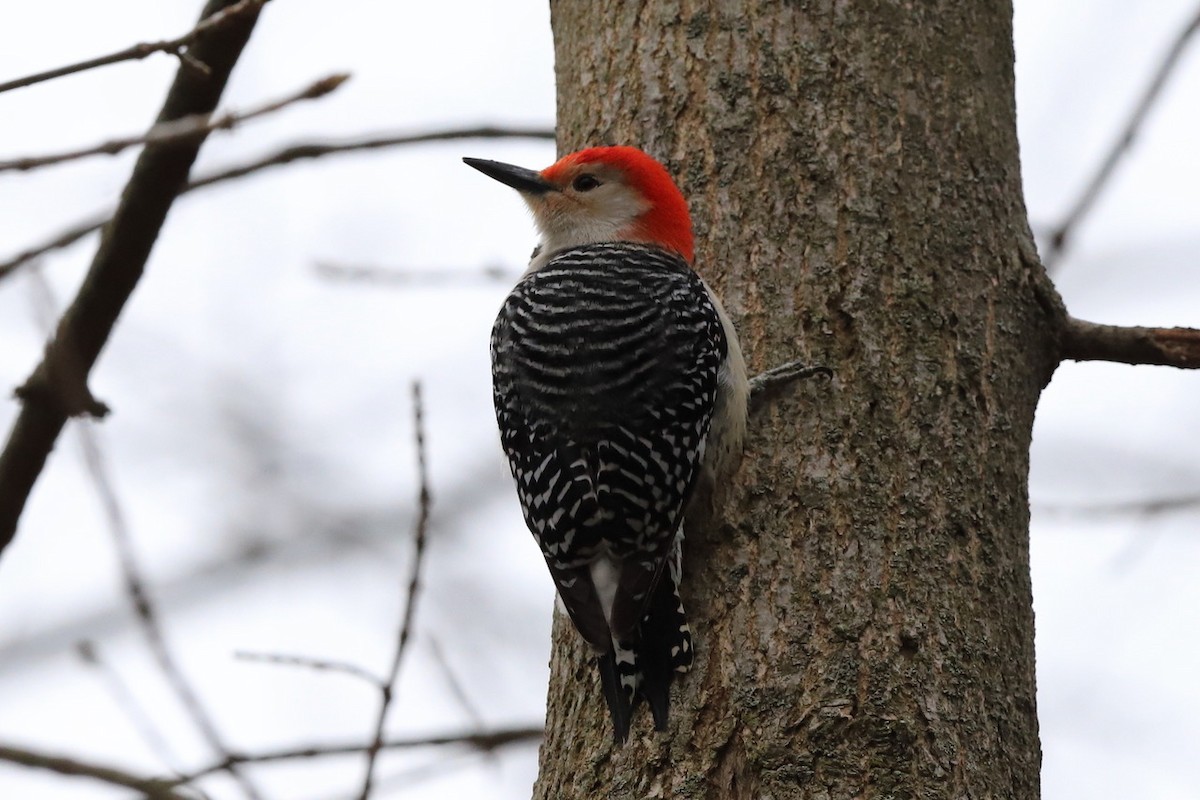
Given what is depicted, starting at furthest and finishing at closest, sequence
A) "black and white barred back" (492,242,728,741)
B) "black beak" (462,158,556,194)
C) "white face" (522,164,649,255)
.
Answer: "black beak" (462,158,556,194) < "white face" (522,164,649,255) < "black and white barred back" (492,242,728,741)

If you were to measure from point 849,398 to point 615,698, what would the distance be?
1.00 metres

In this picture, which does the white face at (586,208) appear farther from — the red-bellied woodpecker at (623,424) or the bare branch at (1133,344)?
the bare branch at (1133,344)

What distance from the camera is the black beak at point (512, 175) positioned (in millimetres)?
5125

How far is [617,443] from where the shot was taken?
12.6ft

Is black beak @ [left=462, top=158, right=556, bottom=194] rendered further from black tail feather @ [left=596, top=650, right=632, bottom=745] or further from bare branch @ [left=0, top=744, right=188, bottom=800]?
bare branch @ [left=0, top=744, right=188, bottom=800]

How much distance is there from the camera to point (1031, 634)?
3613 millimetres

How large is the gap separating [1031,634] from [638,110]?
198 centimetres

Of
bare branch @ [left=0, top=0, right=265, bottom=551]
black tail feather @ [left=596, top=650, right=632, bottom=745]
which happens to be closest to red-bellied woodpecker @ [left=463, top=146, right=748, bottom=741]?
black tail feather @ [left=596, top=650, right=632, bottom=745]

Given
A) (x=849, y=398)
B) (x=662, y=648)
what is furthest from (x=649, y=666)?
(x=849, y=398)

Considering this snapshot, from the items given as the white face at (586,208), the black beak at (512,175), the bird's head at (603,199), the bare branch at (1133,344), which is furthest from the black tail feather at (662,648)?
the black beak at (512,175)

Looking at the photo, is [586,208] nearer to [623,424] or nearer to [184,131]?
[623,424]

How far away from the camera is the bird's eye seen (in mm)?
4775

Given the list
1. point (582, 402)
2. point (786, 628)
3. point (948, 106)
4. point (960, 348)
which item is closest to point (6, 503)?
point (582, 402)

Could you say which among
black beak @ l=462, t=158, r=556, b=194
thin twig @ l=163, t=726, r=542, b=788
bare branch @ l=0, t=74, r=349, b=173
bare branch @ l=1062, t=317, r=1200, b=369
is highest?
black beak @ l=462, t=158, r=556, b=194
